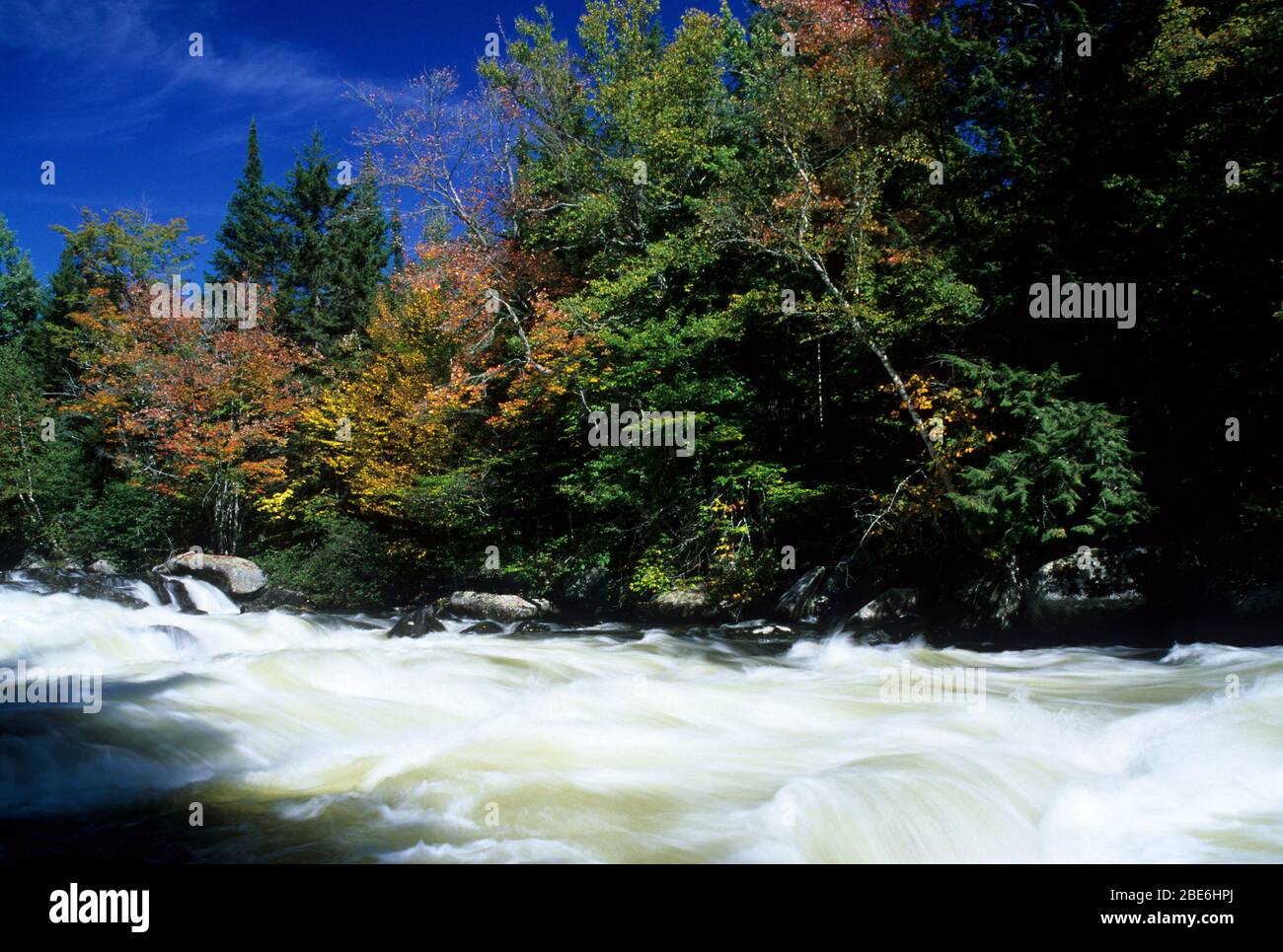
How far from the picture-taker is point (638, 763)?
617 cm

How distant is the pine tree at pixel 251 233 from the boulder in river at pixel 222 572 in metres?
19.9

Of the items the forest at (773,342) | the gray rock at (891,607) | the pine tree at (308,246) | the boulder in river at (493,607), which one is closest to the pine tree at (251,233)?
the pine tree at (308,246)

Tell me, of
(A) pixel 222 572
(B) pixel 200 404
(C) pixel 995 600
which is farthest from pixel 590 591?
(B) pixel 200 404

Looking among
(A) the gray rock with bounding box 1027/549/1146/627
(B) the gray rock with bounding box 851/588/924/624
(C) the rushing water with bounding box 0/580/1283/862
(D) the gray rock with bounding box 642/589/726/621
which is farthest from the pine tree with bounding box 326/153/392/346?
(A) the gray rock with bounding box 1027/549/1146/627

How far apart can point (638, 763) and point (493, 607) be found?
31.7ft

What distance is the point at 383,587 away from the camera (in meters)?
18.7

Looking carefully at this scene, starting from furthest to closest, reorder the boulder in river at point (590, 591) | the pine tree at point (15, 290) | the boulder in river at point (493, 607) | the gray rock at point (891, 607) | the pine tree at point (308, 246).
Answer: the pine tree at point (15, 290)
the pine tree at point (308, 246)
the boulder in river at point (590, 591)
the boulder in river at point (493, 607)
the gray rock at point (891, 607)

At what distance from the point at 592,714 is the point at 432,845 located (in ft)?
9.52

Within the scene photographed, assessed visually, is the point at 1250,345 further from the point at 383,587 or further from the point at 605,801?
the point at 383,587

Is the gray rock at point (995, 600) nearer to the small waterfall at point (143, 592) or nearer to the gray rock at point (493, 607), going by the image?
the gray rock at point (493, 607)

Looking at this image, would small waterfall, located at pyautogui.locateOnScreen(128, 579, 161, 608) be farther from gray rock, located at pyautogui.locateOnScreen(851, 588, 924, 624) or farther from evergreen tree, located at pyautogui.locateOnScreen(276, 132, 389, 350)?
evergreen tree, located at pyautogui.locateOnScreen(276, 132, 389, 350)

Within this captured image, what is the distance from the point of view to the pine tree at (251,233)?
35.3 meters

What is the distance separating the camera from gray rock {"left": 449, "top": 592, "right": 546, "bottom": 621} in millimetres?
15266

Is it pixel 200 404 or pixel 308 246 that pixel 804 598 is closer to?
pixel 200 404
